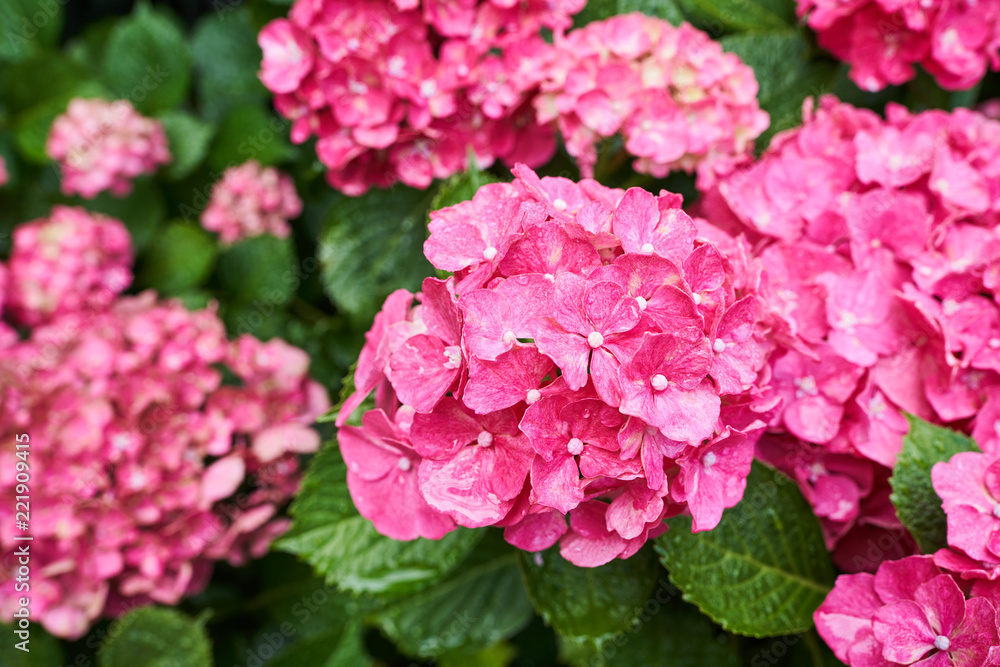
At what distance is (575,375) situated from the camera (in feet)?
1.65

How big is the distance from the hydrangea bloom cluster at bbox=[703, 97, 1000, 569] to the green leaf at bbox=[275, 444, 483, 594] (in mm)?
364

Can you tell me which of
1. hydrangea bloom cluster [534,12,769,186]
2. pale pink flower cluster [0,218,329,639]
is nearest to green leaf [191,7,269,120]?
pale pink flower cluster [0,218,329,639]

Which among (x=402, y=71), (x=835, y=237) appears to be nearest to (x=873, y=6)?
(x=835, y=237)

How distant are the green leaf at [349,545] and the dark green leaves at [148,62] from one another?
96 cm

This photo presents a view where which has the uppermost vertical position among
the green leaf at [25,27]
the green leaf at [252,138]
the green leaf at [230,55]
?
the green leaf at [25,27]

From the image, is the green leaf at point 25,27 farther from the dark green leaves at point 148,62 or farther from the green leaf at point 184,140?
the green leaf at point 184,140

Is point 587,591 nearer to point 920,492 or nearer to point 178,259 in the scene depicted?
point 920,492

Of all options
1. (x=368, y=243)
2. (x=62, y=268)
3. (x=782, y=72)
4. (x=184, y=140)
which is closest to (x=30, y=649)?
(x=62, y=268)

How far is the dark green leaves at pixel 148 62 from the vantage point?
1423 mm

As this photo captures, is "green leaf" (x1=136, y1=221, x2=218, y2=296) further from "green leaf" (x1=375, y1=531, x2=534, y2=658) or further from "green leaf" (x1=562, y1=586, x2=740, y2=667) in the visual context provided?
"green leaf" (x1=562, y1=586, x2=740, y2=667)

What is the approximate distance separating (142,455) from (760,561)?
0.77 meters

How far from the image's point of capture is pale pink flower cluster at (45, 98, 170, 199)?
1297 millimetres

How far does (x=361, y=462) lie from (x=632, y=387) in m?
0.25

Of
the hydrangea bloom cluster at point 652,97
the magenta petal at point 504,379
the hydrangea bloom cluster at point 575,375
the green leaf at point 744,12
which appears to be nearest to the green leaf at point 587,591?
the hydrangea bloom cluster at point 575,375
